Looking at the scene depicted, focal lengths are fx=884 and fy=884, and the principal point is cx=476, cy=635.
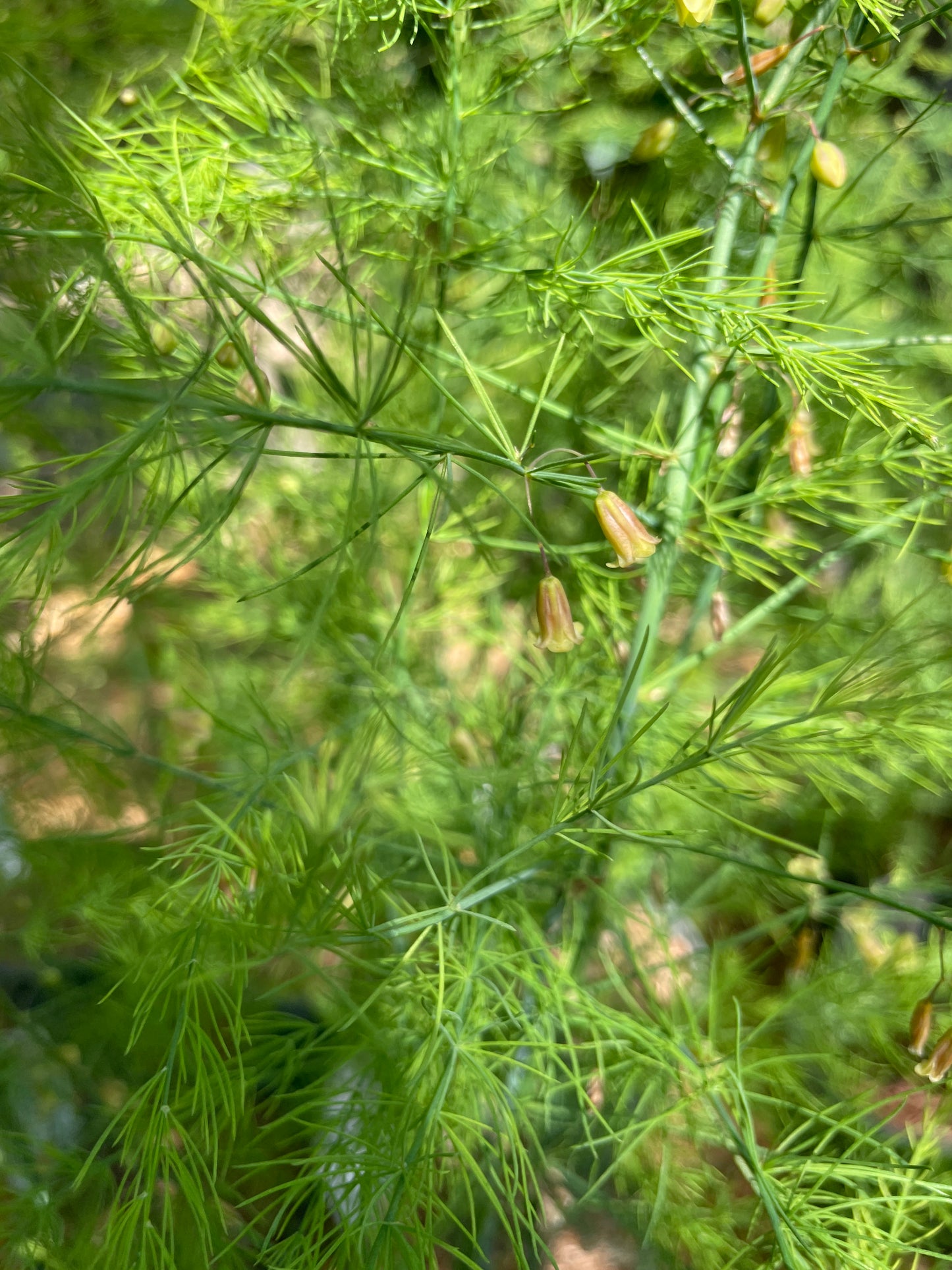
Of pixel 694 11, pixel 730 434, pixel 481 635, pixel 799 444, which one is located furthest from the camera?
pixel 481 635

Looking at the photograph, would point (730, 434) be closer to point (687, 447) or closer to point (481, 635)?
point (687, 447)

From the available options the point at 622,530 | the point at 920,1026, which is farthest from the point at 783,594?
the point at 920,1026

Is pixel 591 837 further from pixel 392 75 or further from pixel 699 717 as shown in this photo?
pixel 392 75

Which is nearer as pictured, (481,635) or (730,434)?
(730,434)

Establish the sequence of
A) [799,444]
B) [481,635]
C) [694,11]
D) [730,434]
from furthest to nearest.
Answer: [481,635]
[730,434]
[799,444]
[694,11]

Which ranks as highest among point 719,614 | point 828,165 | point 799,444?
point 828,165

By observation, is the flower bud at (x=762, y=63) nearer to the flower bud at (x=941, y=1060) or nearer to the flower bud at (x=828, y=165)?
the flower bud at (x=828, y=165)

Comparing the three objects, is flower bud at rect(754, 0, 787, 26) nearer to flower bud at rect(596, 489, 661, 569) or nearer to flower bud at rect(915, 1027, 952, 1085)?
flower bud at rect(596, 489, 661, 569)

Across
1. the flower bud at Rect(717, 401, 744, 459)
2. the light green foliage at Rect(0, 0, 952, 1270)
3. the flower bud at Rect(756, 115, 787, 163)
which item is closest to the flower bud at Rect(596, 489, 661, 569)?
the light green foliage at Rect(0, 0, 952, 1270)

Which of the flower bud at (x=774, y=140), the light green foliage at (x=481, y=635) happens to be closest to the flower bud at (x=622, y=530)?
the light green foliage at (x=481, y=635)
